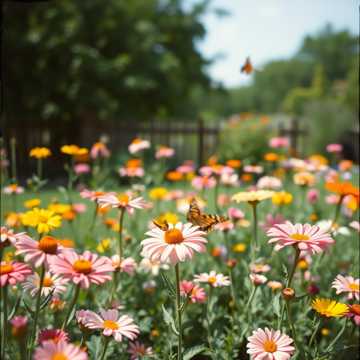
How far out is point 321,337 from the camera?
229 centimetres

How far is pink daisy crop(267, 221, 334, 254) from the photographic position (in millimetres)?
1148

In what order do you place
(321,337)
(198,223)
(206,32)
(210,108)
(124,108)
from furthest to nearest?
(210,108), (206,32), (124,108), (321,337), (198,223)

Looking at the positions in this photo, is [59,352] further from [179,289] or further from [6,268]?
[179,289]

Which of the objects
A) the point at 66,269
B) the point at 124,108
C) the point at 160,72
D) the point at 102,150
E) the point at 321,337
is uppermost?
the point at 160,72

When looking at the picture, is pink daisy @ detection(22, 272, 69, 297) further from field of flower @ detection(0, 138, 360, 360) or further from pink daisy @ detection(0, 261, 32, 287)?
pink daisy @ detection(0, 261, 32, 287)

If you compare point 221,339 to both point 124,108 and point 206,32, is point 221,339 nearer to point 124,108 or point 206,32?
point 124,108

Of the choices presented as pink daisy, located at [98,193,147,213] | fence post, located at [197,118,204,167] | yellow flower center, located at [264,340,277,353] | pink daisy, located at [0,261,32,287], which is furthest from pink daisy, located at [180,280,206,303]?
fence post, located at [197,118,204,167]

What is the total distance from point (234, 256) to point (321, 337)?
627mm

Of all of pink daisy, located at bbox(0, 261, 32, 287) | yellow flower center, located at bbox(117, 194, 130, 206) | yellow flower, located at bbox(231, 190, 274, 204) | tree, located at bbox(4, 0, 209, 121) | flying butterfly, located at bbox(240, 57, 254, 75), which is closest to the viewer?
pink daisy, located at bbox(0, 261, 32, 287)

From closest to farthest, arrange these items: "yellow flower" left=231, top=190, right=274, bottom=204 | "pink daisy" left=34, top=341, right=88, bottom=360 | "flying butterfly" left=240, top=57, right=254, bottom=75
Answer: "pink daisy" left=34, top=341, right=88, bottom=360 → "yellow flower" left=231, top=190, right=274, bottom=204 → "flying butterfly" left=240, top=57, right=254, bottom=75

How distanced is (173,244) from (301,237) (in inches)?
12.7

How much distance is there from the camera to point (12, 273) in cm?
100

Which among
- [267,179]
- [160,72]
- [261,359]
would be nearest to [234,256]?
[267,179]

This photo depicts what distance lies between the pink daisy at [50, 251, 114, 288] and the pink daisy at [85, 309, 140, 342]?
17 centimetres
